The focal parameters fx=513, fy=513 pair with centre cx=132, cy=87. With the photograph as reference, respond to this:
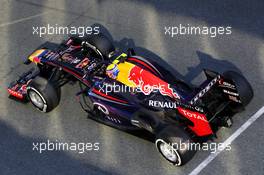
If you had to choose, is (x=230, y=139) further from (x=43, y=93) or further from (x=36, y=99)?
(x=36, y=99)

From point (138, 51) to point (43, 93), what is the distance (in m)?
2.82

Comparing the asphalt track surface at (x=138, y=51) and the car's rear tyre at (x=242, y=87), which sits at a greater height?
the car's rear tyre at (x=242, y=87)

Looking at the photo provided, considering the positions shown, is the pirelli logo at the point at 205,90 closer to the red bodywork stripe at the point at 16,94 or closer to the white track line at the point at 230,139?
the white track line at the point at 230,139

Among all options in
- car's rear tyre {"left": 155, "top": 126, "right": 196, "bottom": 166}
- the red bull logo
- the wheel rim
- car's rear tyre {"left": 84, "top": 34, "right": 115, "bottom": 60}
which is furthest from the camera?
car's rear tyre {"left": 84, "top": 34, "right": 115, "bottom": 60}

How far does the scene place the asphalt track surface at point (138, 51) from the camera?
935 cm

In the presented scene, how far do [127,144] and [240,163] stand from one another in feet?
6.95

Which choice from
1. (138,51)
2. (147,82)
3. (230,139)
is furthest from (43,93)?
(230,139)

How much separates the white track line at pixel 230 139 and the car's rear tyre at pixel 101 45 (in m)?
3.23

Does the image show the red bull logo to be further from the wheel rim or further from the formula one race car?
the wheel rim

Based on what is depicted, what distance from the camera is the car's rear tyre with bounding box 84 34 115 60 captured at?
11.1 metres

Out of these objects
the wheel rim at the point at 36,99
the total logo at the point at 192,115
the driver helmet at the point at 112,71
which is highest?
the total logo at the point at 192,115

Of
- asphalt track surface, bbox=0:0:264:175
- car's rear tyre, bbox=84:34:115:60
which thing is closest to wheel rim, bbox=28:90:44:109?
asphalt track surface, bbox=0:0:264:175

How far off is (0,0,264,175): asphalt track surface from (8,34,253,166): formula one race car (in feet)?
1.04

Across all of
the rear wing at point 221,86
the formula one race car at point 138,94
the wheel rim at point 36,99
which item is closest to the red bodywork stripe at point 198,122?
the formula one race car at point 138,94
